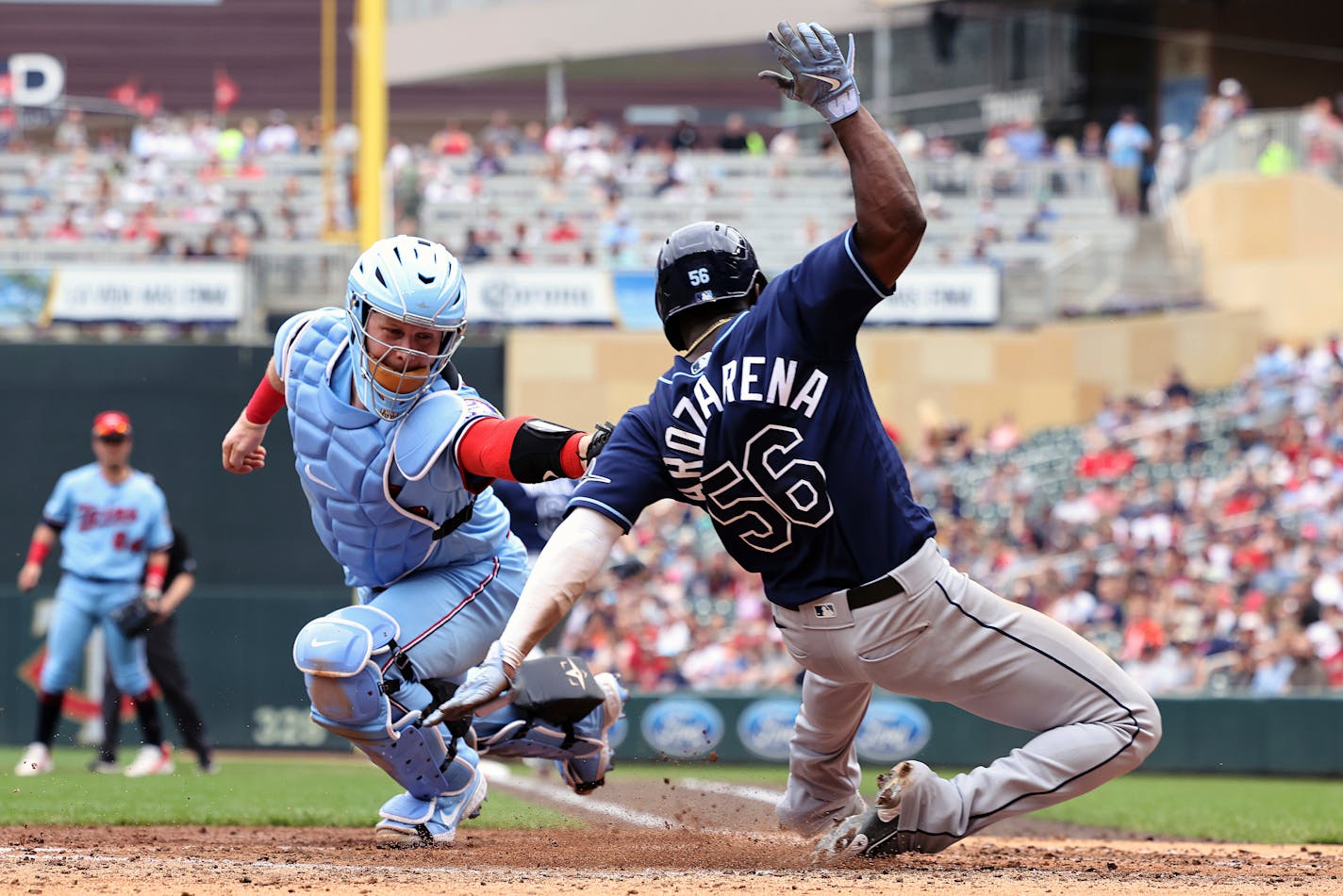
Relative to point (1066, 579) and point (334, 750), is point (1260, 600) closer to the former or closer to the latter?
point (1066, 579)

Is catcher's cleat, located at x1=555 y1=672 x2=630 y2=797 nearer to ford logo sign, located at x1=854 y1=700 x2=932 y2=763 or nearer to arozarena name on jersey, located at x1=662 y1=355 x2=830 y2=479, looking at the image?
arozarena name on jersey, located at x1=662 y1=355 x2=830 y2=479

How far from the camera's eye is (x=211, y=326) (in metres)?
20.3

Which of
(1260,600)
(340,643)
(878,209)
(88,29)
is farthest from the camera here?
(88,29)

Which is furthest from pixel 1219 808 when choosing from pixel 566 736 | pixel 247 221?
pixel 247 221

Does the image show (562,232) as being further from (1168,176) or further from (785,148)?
(1168,176)

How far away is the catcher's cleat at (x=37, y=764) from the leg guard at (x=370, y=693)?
5.09 meters

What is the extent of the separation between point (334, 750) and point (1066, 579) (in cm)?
678

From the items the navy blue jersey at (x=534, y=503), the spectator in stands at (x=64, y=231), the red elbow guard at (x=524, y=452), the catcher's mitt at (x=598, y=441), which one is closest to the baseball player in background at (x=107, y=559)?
the navy blue jersey at (x=534, y=503)

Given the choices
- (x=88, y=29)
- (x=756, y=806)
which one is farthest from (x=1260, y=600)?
(x=88, y=29)

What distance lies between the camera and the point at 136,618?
10.9 m

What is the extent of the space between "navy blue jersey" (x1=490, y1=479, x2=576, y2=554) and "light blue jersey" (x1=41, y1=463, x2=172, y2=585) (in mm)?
4862

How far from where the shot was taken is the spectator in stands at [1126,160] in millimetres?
24469

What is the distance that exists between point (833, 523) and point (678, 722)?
9.42 m

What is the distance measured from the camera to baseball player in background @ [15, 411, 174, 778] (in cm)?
1124
